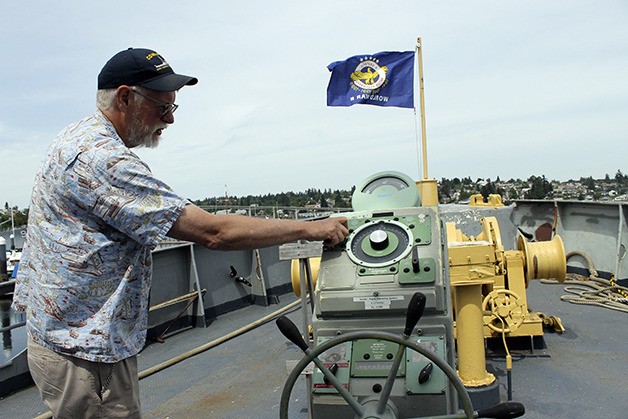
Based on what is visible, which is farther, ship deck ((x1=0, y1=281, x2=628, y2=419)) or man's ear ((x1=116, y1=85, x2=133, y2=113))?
ship deck ((x1=0, y1=281, x2=628, y2=419))

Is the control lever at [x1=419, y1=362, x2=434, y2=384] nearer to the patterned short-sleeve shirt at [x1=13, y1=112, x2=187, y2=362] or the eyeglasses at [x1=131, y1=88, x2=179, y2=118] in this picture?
the patterned short-sleeve shirt at [x1=13, y1=112, x2=187, y2=362]

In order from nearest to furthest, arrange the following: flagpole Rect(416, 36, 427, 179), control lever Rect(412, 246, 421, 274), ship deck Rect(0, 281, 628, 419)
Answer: control lever Rect(412, 246, 421, 274), ship deck Rect(0, 281, 628, 419), flagpole Rect(416, 36, 427, 179)

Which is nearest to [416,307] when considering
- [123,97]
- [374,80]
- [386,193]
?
[123,97]

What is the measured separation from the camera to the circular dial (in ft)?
8.41

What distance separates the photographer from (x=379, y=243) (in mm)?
2604

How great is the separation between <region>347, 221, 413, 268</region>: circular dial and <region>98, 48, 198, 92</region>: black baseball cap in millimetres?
1241

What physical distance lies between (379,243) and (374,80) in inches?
274

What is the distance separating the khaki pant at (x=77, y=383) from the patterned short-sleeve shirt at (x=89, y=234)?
5 cm

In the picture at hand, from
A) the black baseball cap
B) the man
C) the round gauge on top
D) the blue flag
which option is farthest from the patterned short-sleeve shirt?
the blue flag

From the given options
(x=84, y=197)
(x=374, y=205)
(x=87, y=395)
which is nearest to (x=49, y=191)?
(x=84, y=197)

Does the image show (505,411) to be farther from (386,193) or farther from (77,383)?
(386,193)

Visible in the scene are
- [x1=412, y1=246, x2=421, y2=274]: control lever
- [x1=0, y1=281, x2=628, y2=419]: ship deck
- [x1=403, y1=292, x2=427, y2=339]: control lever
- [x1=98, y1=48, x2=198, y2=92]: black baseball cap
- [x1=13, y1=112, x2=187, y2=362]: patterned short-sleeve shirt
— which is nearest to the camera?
[x1=13, y1=112, x2=187, y2=362]: patterned short-sleeve shirt

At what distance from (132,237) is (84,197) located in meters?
0.18

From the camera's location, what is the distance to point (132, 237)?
1.57m
